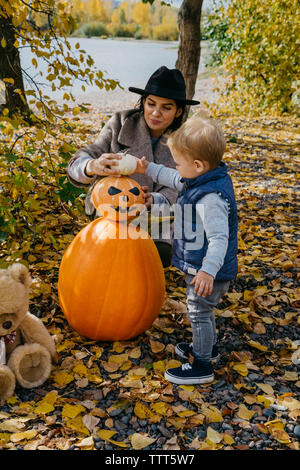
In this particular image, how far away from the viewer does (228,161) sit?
670cm

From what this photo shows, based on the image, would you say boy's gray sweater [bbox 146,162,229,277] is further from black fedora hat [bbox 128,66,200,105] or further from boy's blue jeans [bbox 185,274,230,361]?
black fedora hat [bbox 128,66,200,105]

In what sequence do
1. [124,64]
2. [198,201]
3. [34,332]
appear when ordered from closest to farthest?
[198,201] < [34,332] < [124,64]

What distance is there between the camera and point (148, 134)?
2.99 m

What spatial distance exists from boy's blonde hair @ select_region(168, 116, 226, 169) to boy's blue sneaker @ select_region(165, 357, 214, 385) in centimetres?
111

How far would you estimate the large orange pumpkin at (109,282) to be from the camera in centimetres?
243

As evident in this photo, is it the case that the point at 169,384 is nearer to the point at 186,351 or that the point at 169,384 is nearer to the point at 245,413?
the point at 186,351

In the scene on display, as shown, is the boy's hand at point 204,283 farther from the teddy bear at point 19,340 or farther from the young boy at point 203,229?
the teddy bear at point 19,340

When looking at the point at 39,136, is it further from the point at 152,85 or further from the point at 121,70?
the point at 121,70

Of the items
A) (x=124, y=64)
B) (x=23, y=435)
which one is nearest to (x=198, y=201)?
(x=23, y=435)

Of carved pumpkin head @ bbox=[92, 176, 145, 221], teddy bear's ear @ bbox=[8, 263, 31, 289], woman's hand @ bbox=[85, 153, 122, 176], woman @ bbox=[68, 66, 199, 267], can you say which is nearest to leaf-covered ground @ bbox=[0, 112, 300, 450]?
teddy bear's ear @ bbox=[8, 263, 31, 289]

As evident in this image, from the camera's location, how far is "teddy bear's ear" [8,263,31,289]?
7.07 feet

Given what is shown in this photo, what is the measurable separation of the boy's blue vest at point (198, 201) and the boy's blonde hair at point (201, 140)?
9 centimetres

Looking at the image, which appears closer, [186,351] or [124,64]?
[186,351]

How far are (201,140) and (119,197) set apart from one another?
573 mm
